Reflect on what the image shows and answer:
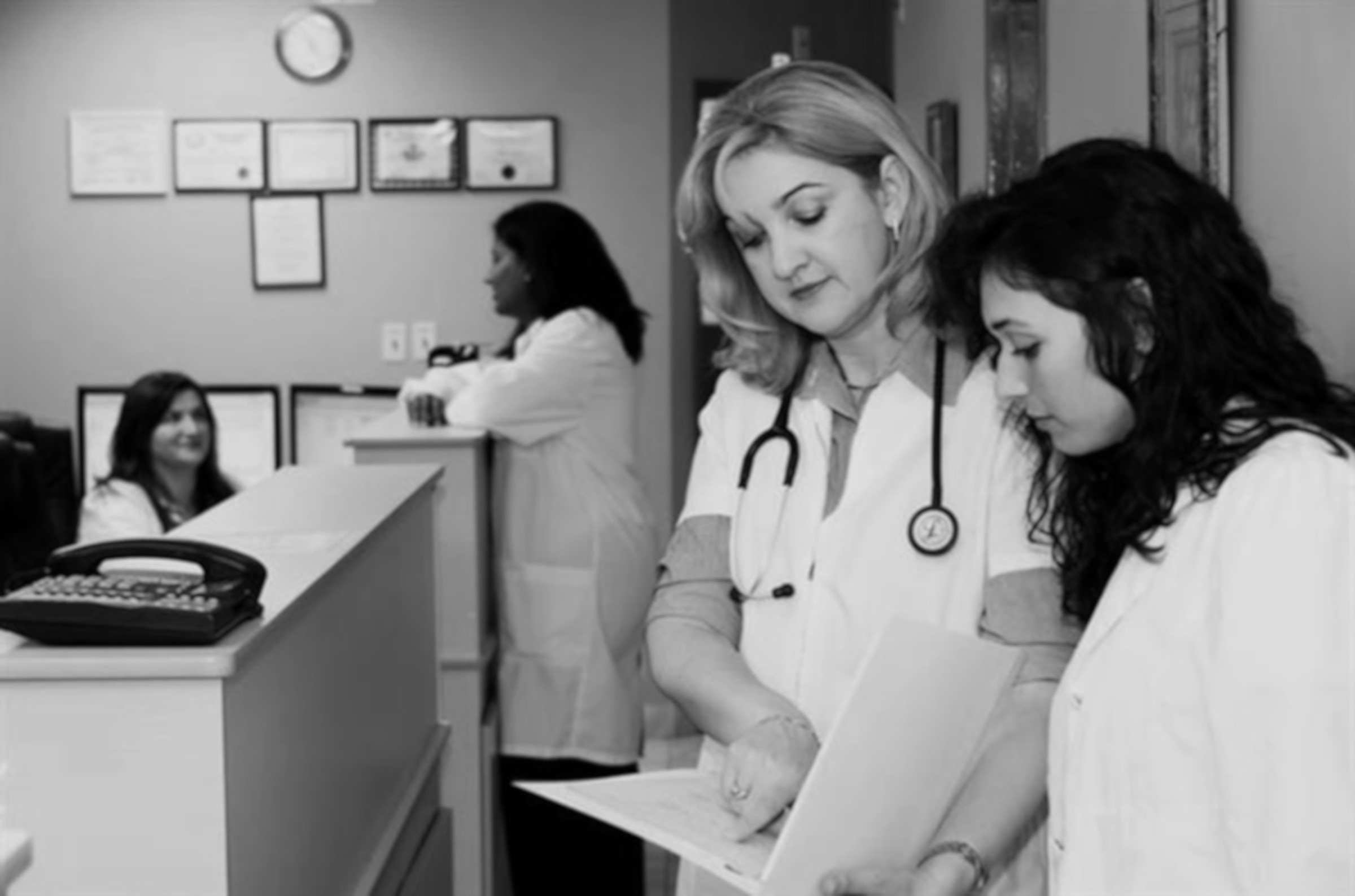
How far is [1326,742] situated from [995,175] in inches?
98.1

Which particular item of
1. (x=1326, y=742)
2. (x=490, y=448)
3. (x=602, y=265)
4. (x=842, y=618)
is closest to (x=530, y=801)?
(x=490, y=448)

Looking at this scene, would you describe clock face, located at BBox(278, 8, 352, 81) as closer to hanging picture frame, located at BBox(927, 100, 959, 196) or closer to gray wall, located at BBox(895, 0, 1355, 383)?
hanging picture frame, located at BBox(927, 100, 959, 196)

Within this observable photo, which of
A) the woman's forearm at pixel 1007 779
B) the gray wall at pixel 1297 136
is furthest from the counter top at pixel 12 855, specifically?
the gray wall at pixel 1297 136

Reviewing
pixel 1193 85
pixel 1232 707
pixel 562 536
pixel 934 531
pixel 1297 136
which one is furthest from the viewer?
pixel 562 536

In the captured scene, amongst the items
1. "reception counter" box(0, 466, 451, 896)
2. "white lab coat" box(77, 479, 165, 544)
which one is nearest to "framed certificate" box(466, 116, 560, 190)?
"white lab coat" box(77, 479, 165, 544)

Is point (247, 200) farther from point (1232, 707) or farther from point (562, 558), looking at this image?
point (1232, 707)

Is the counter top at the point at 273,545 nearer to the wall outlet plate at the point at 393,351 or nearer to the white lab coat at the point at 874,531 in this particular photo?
the white lab coat at the point at 874,531

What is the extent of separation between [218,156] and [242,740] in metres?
4.52

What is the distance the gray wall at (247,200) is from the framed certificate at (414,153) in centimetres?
4

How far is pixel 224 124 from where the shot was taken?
18.9ft

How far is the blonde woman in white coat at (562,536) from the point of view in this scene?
3.96 metres

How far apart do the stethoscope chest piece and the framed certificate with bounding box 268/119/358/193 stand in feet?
14.3

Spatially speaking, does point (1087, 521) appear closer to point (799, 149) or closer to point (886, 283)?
point (886, 283)

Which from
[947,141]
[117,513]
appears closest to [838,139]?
[947,141]
